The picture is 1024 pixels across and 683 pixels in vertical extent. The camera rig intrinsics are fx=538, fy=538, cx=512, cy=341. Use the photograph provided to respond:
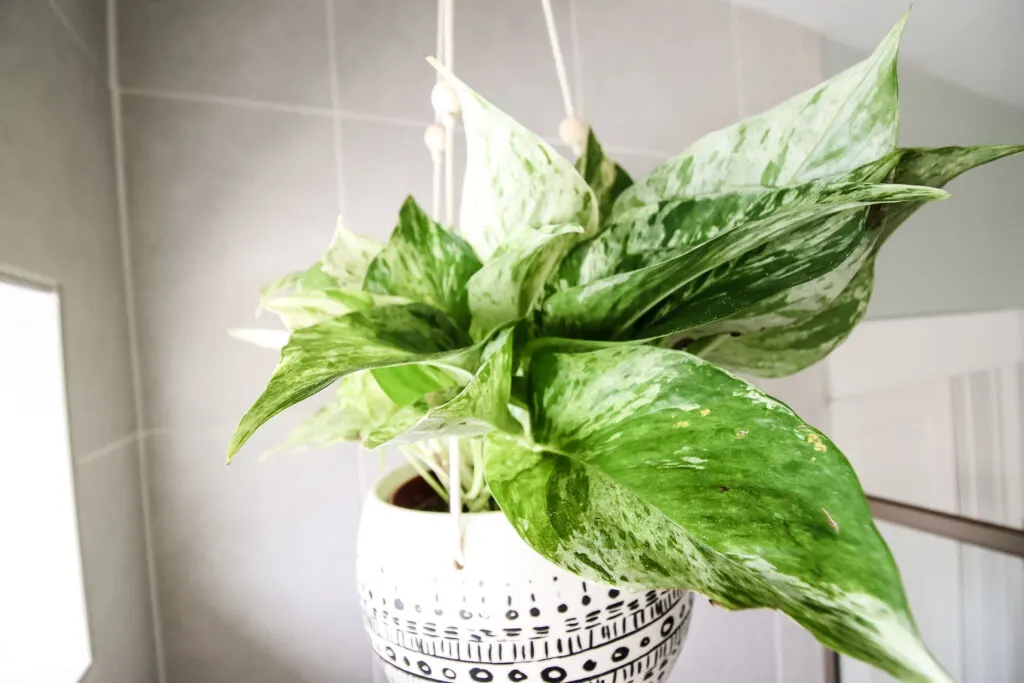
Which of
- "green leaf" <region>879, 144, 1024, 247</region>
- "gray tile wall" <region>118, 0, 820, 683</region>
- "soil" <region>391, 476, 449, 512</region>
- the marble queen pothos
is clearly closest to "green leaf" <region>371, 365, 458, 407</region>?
the marble queen pothos

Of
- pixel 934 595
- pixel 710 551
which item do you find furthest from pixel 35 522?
pixel 934 595

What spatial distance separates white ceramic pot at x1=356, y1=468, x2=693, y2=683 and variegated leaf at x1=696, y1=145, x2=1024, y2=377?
0.45ft

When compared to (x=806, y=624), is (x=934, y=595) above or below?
below

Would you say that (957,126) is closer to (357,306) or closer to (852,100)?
(852,100)

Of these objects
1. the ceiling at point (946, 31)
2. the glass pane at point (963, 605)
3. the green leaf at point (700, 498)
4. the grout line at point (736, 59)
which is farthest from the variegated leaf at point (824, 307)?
the glass pane at point (963, 605)

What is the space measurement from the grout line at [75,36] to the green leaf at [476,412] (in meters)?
0.41

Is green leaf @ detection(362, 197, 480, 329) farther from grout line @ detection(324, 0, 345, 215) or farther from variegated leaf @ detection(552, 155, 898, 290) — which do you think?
grout line @ detection(324, 0, 345, 215)

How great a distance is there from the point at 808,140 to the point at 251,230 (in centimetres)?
51

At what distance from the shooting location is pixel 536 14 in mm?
701

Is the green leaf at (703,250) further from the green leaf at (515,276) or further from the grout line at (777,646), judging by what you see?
the grout line at (777,646)

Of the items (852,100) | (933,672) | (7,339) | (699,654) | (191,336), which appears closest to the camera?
(933,672)

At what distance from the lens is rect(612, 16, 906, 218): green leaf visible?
201 millimetres

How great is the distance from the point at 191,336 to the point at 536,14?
0.57 meters

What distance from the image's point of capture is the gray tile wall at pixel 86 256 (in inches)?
12.6
